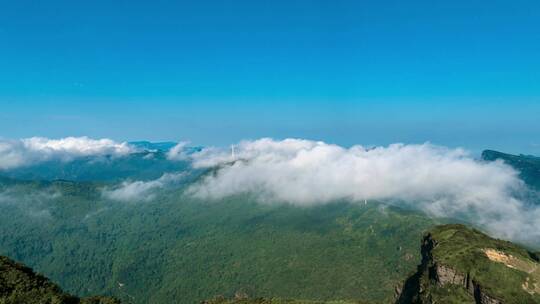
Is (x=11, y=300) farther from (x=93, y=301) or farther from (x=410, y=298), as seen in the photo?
(x=410, y=298)

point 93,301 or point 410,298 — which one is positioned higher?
point 93,301

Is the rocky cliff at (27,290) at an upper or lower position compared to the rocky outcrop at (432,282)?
upper

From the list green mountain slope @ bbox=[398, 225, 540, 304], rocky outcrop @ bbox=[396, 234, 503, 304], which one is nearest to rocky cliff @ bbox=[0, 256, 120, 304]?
rocky outcrop @ bbox=[396, 234, 503, 304]

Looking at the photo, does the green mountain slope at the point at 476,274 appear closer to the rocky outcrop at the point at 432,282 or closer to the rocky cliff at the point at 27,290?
the rocky outcrop at the point at 432,282

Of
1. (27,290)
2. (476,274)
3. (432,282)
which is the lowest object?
(432,282)

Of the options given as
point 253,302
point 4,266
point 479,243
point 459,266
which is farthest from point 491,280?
point 4,266

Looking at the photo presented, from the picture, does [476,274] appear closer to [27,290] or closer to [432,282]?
[432,282]

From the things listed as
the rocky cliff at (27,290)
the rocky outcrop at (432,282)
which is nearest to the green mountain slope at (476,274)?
the rocky outcrop at (432,282)

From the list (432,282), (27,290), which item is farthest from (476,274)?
(27,290)
